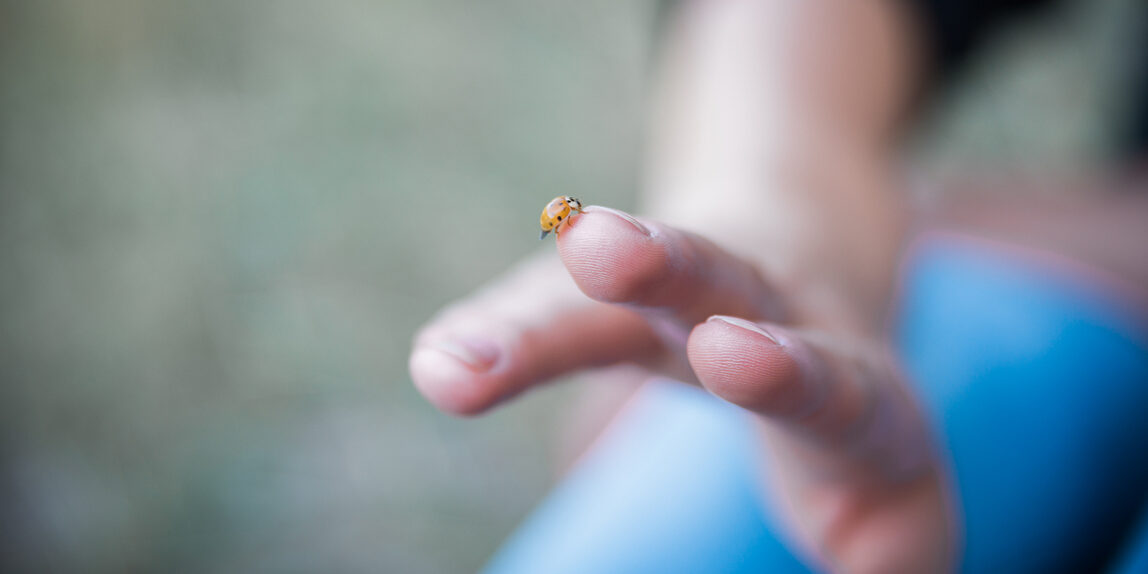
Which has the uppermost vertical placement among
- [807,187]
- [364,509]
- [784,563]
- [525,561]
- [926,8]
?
[926,8]

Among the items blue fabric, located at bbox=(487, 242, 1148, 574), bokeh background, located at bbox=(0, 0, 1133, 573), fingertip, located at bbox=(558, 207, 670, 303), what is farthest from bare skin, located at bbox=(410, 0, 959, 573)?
bokeh background, located at bbox=(0, 0, 1133, 573)

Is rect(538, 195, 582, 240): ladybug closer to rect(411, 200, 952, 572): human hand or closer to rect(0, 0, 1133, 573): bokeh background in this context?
rect(411, 200, 952, 572): human hand

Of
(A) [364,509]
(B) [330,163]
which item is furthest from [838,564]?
(B) [330,163]

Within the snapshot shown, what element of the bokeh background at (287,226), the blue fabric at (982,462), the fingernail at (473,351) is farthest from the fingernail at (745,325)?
the bokeh background at (287,226)

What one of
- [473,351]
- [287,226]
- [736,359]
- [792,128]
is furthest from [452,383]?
[287,226]

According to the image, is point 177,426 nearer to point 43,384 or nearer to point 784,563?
point 43,384

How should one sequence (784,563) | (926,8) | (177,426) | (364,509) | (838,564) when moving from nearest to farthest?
(838,564)
(784,563)
(926,8)
(364,509)
(177,426)
